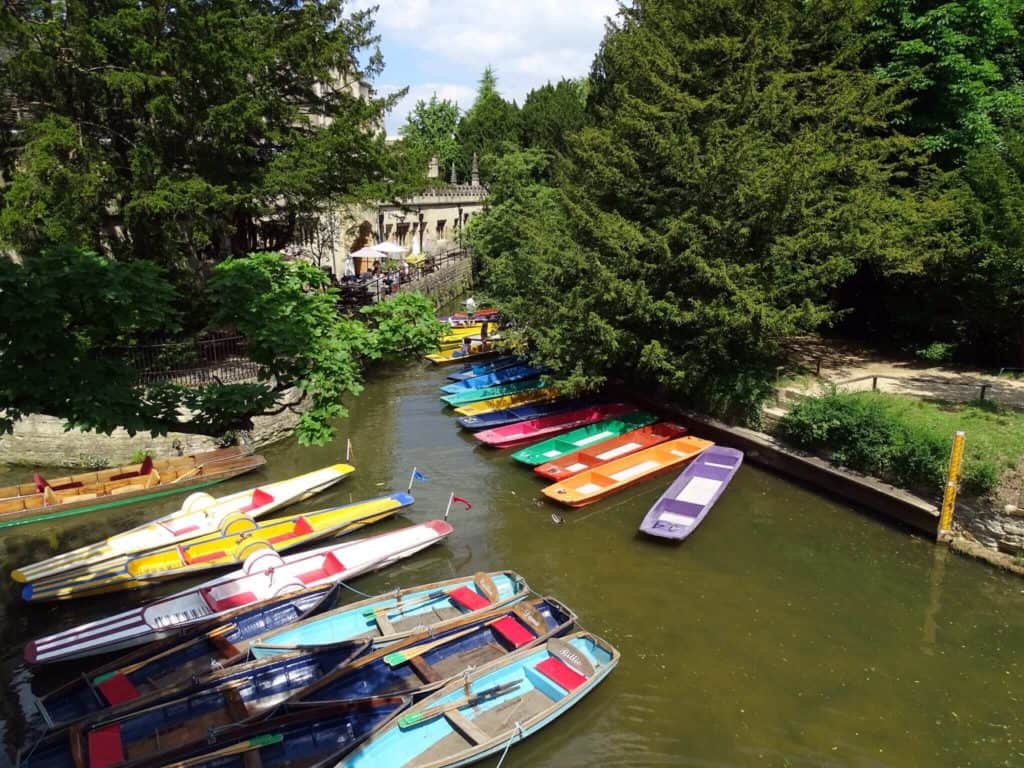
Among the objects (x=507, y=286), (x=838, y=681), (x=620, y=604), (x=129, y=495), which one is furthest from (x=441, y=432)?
(x=838, y=681)

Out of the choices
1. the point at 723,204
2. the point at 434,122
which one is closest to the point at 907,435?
the point at 723,204

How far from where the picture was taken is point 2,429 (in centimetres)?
466

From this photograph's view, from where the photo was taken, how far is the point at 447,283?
131 feet

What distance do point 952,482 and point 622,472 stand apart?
6.98 m

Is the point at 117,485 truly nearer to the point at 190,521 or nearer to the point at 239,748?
the point at 190,521

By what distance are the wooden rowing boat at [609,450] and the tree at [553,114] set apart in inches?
971

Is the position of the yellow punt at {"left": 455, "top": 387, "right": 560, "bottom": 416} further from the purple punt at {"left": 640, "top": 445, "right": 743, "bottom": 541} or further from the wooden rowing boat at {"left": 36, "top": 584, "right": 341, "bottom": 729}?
the wooden rowing boat at {"left": 36, "top": 584, "right": 341, "bottom": 729}

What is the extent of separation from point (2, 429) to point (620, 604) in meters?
10.1

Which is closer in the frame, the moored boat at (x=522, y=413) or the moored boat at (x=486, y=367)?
the moored boat at (x=522, y=413)

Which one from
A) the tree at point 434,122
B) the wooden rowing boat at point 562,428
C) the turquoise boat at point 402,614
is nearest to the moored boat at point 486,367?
the wooden rowing boat at point 562,428

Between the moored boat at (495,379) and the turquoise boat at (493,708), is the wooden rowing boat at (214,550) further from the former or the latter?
the moored boat at (495,379)

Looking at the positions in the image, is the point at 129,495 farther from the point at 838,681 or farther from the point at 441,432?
the point at 838,681

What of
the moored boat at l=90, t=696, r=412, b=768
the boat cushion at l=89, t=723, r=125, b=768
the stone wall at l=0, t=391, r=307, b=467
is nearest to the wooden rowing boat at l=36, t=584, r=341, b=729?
the boat cushion at l=89, t=723, r=125, b=768

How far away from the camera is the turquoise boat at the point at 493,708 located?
8430 millimetres
